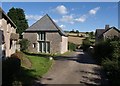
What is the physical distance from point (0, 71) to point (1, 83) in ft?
2.41

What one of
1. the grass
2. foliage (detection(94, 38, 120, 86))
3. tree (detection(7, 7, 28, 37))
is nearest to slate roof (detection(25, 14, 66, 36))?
foliage (detection(94, 38, 120, 86))

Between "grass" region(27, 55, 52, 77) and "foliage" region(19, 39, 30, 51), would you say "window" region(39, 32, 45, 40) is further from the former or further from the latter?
"grass" region(27, 55, 52, 77)

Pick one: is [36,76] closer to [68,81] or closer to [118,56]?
[68,81]

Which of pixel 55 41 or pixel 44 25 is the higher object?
pixel 44 25

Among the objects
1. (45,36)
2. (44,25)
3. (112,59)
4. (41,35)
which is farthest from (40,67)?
(44,25)

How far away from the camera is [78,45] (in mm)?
81625

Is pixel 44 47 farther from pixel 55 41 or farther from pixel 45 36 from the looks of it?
A: pixel 55 41

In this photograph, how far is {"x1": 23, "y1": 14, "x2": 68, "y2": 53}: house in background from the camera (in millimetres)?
44719

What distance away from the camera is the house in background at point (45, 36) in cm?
4472

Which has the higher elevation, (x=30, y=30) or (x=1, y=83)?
(x=30, y=30)

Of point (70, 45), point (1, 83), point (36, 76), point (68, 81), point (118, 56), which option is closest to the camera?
point (1, 83)

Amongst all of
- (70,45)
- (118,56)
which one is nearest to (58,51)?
(70,45)

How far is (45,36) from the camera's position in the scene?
45.8m

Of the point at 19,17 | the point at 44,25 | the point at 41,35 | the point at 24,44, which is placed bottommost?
the point at 24,44
